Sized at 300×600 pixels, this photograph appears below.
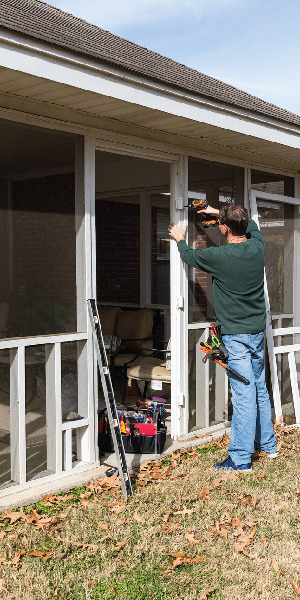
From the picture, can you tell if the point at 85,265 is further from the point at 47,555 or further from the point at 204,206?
the point at 47,555

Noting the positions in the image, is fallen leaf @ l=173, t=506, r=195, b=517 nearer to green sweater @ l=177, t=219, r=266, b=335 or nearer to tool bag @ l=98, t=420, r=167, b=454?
tool bag @ l=98, t=420, r=167, b=454

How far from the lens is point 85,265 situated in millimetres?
4859

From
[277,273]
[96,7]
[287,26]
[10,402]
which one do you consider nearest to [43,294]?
[10,402]

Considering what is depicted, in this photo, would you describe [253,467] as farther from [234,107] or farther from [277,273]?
[234,107]

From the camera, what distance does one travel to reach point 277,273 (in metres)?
6.78

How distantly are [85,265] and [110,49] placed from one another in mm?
1493

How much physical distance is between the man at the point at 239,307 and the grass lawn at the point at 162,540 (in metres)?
0.30

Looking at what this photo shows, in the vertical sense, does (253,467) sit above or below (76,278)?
below

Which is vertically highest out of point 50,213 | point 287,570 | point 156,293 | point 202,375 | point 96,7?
point 96,7

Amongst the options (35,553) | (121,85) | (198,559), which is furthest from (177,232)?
(35,553)

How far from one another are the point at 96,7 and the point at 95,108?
3.60 meters

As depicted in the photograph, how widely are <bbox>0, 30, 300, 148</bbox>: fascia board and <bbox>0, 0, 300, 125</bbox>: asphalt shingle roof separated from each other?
0.04m

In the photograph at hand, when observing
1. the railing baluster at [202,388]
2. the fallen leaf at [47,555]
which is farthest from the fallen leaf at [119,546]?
the railing baluster at [202,388]

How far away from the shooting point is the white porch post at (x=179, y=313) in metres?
5.73
